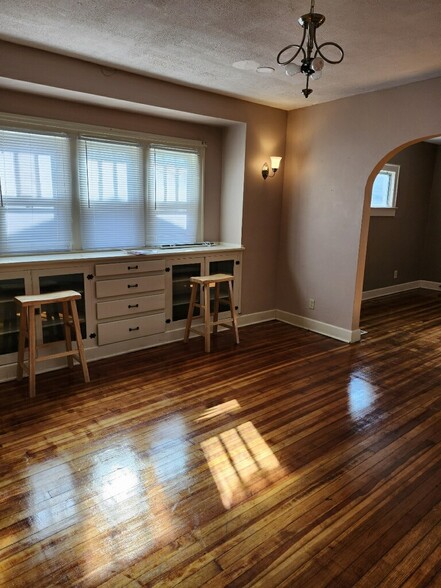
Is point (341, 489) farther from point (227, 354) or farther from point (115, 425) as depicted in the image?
point (227, 354)

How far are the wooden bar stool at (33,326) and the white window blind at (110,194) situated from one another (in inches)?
36.3

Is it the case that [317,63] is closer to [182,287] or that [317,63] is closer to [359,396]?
[359,396]

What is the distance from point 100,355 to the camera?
A: 385cm

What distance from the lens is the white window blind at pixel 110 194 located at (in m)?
3.88

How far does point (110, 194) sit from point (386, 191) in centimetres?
453

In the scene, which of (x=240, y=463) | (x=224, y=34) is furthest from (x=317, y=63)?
(x=240, y=463)

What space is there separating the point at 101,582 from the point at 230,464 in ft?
3.04

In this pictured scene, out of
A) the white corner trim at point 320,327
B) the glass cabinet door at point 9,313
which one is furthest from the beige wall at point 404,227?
the glass cabinet door at point 9,313

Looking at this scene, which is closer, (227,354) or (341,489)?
(341,489)

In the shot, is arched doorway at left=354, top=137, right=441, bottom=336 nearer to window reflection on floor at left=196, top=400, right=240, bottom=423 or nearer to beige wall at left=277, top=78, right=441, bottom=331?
beige wall at left=277, top=78, right=441, bottom=331

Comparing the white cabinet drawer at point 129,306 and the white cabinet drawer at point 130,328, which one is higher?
the white cabinet drawer at point 129,306

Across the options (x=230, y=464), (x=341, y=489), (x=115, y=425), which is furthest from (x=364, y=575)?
(x=115, y=425)

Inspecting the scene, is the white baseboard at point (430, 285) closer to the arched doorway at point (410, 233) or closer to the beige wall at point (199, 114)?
the arched doorway at point (410, 233)

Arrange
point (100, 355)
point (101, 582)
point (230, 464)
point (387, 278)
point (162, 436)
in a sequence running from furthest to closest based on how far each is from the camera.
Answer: point (387, 278) → point (100, 355) → point (162, 436) → point (230, 464) → point (101, 582)
